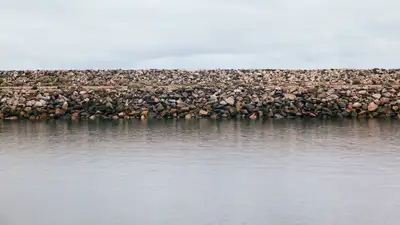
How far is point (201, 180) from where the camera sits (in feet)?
42.6

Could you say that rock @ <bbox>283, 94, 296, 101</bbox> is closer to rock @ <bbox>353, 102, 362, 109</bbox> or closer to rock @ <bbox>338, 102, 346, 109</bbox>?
rock @ <bbox>338, 102, 346, 109</bbox>

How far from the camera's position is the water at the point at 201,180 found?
989 centimetres

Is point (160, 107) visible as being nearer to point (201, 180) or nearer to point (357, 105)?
point (357, 105)

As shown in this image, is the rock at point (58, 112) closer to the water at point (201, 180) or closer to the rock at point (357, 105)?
the water at point (201, 180)

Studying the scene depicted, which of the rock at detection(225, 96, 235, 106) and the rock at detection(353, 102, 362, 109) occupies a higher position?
the rock at detection(225, 96, 235, 106)

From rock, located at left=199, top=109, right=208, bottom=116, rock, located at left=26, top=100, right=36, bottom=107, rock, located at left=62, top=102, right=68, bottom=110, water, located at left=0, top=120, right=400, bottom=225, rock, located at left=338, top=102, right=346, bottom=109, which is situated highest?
rock, located at left=26, top=100, right=36, bottom=107

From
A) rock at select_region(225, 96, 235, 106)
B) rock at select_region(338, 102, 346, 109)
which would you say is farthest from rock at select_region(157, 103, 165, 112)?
rock at select_region(338, 102, 346, 109)

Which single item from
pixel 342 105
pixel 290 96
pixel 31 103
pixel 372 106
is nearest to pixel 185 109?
pixel 290 96

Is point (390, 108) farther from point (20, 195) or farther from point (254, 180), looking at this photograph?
point (20, 195)

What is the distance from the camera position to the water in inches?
389

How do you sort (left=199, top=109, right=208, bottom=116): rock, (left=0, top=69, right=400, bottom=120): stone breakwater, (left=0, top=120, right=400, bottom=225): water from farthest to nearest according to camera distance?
(left=0, top=69, right=400, bottom=120): stone breakwater, (left=199, top=109, right=208, bottom=116): rock, (left=0, top=120, right=400, bottom=225): water

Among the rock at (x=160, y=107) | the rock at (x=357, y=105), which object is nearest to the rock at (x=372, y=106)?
the rock at (x=357, y=105)

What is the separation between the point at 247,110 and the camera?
3722 cm

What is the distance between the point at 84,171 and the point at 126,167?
114 cm
